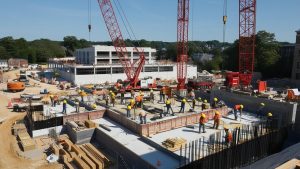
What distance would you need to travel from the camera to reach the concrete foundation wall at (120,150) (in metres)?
14.2

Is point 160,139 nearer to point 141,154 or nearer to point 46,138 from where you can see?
point 141,154

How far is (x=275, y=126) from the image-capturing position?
1945 cm

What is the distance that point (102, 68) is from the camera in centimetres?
5062

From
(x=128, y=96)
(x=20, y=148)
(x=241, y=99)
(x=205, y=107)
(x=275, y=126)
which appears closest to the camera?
(x=20, y=148)

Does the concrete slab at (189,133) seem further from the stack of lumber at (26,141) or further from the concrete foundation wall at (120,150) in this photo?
the stack of lumber at (26,141)

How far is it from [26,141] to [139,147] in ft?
28.7

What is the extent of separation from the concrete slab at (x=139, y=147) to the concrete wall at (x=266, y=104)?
37.6 ft

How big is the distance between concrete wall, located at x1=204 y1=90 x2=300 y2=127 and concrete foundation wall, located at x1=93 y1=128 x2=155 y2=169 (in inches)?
503

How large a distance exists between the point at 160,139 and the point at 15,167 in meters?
9.27

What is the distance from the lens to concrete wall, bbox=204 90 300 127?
813 inches

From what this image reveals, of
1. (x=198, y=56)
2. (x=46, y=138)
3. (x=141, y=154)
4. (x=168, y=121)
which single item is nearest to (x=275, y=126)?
(x=168, y=121)

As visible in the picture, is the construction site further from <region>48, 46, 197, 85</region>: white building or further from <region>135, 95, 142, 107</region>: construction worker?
<region>48, 46, 197, 85</region>: white building

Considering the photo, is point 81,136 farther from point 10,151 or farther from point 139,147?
point 139,147

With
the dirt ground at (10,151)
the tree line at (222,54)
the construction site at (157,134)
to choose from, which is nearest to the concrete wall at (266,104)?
the construction site at (157,134)
